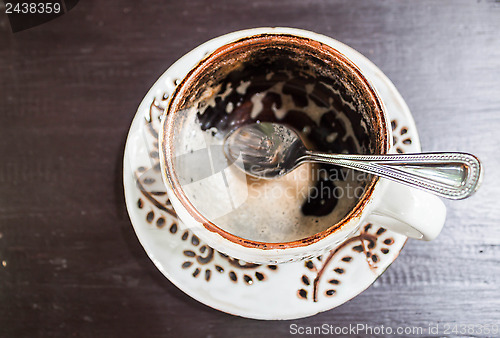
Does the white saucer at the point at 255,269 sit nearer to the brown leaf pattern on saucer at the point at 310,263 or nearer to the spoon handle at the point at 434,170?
the brown leaf pattern on saucer at the point at 310,263

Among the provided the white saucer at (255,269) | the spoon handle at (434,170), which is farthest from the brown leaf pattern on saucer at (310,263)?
the spoon handle at (434,170)

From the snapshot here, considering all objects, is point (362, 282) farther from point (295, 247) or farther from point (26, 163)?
point (26, 163)

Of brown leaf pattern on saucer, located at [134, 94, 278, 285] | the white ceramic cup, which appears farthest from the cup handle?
brown leaf pattern on saucer, located at [134, 94, 278, 285]

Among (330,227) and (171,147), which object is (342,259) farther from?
(171,147)

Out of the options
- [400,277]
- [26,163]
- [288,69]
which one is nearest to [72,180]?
[26,163]
